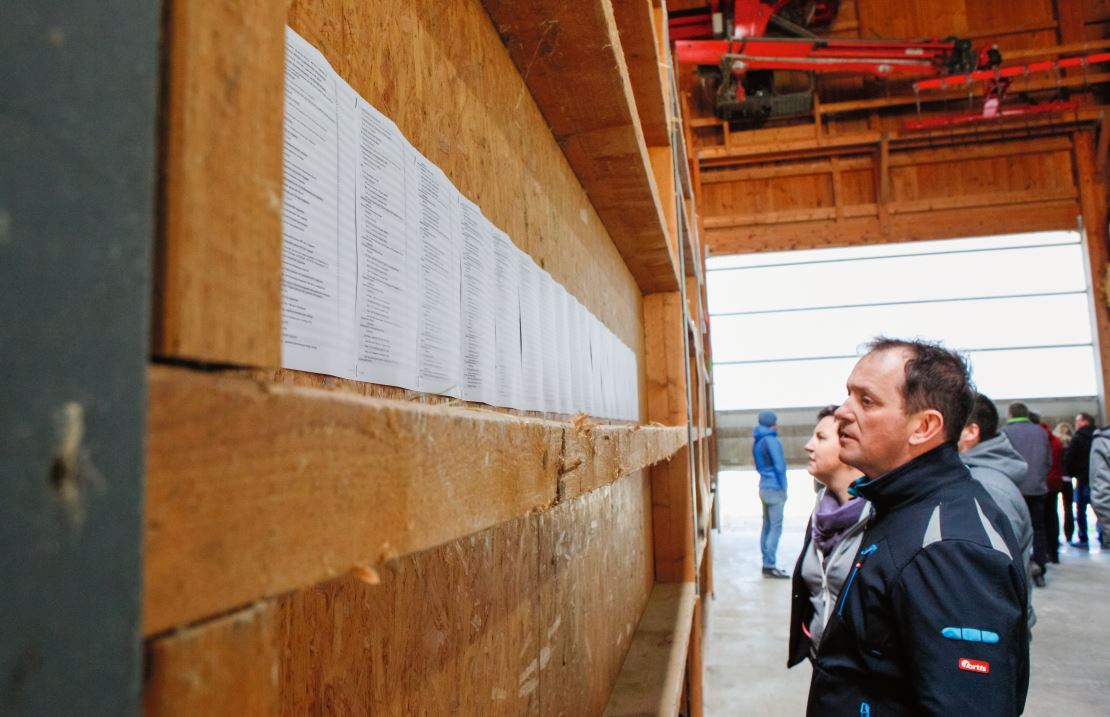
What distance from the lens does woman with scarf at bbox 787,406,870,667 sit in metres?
2.33

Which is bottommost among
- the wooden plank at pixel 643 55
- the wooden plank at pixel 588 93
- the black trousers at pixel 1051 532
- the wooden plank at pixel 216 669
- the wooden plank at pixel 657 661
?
the black trousers at pixel 1051 532

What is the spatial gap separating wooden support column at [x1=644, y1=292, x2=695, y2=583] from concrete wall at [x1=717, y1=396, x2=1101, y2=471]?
8504 millimetres

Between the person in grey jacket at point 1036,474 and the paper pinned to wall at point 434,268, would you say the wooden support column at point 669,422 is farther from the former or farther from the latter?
the person in grey jacket at point 1036,474

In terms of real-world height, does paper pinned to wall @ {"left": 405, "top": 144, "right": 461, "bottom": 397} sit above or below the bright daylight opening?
below

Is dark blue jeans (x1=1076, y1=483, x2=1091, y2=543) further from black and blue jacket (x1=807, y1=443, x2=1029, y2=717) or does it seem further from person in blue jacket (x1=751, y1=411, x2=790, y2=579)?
black and blue jacket (x1=807, y1=443, x2=1029, y2=717)

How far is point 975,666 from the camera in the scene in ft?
5.46

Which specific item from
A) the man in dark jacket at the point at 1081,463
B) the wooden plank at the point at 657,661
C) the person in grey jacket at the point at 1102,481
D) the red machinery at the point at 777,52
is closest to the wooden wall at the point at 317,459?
the wooden plank at the point at 657,661

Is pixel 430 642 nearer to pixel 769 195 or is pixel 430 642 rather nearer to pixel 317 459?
pixel 317 459

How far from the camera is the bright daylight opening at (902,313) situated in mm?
10945

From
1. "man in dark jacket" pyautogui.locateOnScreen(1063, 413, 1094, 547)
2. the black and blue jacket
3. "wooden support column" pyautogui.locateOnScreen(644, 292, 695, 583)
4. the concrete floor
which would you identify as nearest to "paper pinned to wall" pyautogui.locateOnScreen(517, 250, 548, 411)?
the black and blue jacket

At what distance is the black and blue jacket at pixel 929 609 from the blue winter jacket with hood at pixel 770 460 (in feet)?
18.9

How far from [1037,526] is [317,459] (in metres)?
8.40

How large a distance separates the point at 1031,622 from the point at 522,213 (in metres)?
3.84

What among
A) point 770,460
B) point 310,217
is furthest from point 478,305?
point 770,460
